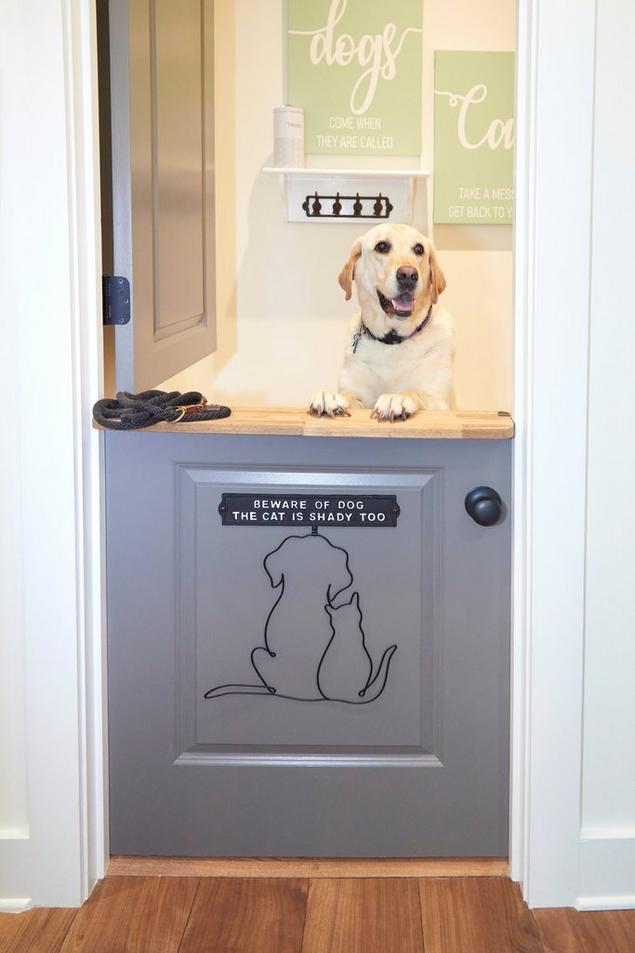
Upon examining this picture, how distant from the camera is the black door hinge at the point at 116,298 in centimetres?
192

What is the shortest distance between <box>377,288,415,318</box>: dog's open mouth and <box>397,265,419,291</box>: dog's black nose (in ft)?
0.05

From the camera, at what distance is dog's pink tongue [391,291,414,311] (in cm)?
251

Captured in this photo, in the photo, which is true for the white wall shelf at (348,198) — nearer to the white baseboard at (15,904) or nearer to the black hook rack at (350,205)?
the black hook rack at (350,205)

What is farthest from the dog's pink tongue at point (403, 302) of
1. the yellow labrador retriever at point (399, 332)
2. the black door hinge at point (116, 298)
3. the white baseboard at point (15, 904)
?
the white baseboard at point (15, 904)

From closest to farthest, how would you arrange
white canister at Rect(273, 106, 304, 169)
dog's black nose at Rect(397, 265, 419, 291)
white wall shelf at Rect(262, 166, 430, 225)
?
1. dog's black nose at Rect(397, 265, 419, 291)
2. white canister at Rect(273, 106, 304, 169)
3. white wall shelf at Rect(262, 166, 430, 225)

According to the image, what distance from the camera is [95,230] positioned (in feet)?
6.13

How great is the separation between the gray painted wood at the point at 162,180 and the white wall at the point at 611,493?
80cm

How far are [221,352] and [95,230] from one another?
1711 mm

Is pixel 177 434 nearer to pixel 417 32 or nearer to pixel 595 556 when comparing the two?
pixel 595 556

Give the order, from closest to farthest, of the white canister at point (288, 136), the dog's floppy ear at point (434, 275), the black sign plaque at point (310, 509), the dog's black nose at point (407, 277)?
1. the black sign plaque at point (310, 509)
2. the dog's black nose at point (407, 277)
3. the dog's floppy ear at point (434, 275)
4. the white canister at point (288, 136)

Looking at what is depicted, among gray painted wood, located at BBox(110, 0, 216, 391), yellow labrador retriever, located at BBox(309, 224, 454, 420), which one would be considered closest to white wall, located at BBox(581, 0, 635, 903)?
yellow labrador retriever, located at BBox(309, 224, 454, 420)

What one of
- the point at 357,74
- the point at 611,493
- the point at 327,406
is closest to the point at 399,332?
the point at 327,406

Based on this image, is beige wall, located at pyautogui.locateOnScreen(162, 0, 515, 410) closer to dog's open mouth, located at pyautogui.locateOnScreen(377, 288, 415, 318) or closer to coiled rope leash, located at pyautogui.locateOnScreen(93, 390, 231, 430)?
dog's open mouth, located at pyautogui.locateOnScreen(377, 288, 415, 318)

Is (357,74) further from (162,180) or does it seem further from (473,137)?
(162,180)
